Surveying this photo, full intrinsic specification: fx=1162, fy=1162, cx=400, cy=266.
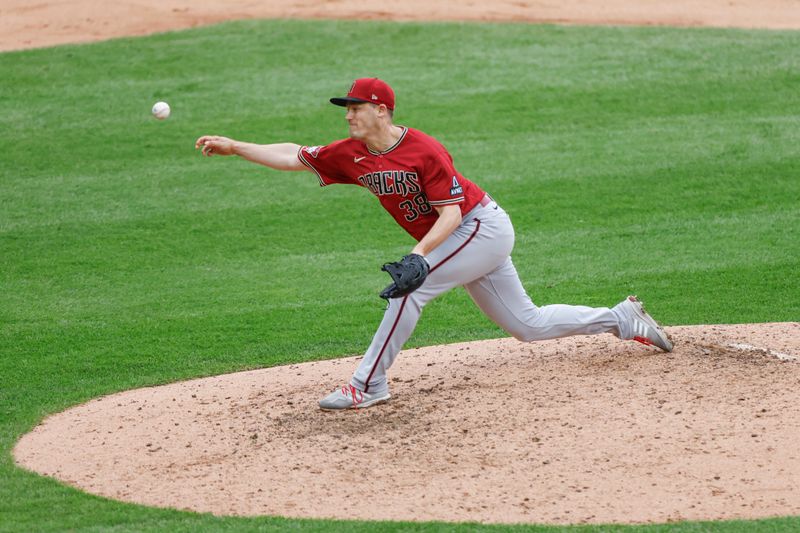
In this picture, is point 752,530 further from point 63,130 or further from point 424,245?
point 63,130

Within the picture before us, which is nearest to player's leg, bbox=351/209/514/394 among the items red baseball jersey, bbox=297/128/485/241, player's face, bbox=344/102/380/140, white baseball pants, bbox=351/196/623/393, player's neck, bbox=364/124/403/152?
white baseball pants, bbox=351/196/623/393

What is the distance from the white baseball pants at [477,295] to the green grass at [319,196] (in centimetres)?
134

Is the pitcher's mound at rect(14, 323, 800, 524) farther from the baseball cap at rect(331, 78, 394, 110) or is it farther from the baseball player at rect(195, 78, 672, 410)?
the baseball cap at rect(331, 78, 394, 110)

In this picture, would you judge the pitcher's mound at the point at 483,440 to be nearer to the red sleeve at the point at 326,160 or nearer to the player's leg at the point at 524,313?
the player's leg at the point at 524,313

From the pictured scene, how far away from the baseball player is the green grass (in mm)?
1326

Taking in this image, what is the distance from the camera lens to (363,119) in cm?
557

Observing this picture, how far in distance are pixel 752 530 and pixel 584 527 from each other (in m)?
0.61

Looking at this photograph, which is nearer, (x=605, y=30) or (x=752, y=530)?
(x=752, y=530)

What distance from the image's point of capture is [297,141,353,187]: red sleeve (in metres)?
5.85

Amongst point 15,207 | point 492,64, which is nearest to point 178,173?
point 15,207

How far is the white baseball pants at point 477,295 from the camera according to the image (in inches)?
223

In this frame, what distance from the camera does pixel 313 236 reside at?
31.3 ft

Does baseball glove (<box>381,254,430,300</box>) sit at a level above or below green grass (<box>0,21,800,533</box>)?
above

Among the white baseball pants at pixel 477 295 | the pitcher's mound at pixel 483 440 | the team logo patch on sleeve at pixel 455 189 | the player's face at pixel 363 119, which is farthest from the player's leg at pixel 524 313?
the player's face at pixel 363 119
